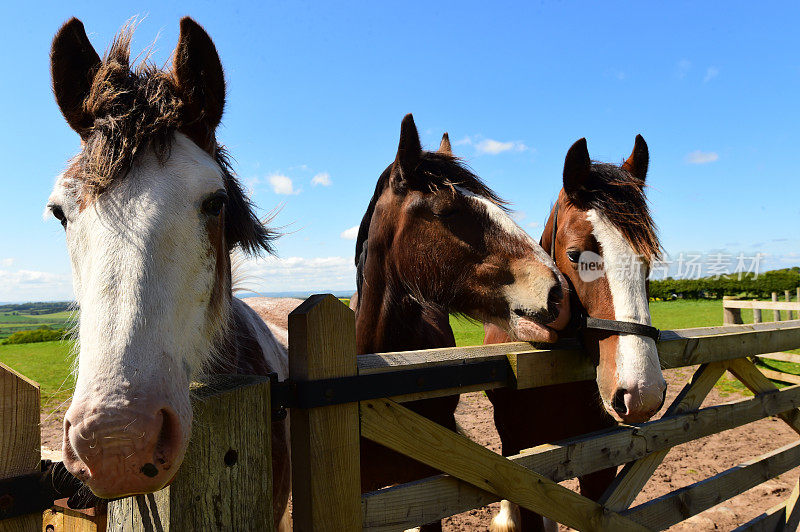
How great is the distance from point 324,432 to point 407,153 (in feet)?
6.12

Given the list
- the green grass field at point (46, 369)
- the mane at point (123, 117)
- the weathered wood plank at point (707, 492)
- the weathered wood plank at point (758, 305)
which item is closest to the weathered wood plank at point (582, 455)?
the weathered wood plank at point (707, 492)

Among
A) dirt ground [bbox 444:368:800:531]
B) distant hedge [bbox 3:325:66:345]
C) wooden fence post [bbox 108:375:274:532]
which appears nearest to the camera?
wooden fence post [bbox 108:375:274:532]

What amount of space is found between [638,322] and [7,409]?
2397mm

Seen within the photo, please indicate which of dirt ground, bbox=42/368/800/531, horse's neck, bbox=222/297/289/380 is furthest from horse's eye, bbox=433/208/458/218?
dirt ground, bbox=42/368/800/531

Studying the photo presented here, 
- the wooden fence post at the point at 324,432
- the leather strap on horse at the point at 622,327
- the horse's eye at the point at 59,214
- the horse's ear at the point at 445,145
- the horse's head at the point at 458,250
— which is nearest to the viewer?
the wooden fence post at the point at 324,432

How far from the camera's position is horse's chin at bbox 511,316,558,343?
86.4 inches

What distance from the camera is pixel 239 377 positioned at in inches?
50.8

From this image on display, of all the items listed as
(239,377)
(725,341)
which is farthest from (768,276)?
(239,377)

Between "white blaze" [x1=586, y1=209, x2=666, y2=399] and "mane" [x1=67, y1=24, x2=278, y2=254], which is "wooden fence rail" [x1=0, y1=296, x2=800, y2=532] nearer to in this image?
"white blaze" [x1=586, y1=209, x2=666, y2=399]

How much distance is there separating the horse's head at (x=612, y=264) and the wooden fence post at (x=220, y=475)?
1657 mm

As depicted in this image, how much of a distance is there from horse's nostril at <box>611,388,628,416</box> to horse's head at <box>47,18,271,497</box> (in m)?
1.80

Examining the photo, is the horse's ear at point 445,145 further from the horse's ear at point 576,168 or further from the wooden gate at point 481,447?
the wooden gate at point 481,447

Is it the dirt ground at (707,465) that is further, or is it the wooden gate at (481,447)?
the dirt ground at (707,465)

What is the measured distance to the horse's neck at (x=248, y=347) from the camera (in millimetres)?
1993
